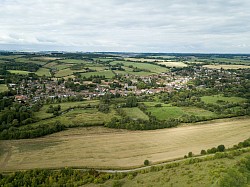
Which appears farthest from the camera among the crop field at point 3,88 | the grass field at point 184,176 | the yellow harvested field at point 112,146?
the crop field at point 3,88

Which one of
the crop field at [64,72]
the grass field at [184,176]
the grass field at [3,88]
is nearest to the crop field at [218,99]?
the grass field at [184,176]

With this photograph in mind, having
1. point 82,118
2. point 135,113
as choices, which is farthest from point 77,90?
point 82,118

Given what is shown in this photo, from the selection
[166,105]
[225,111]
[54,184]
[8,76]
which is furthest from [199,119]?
[8,76]

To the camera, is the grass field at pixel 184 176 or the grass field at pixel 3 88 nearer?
the grass field at pixel 184 176

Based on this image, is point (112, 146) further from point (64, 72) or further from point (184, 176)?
point (64, 72)

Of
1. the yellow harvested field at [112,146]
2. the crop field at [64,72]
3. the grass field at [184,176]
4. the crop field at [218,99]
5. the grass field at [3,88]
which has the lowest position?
the yellow harvested field at [112,146]

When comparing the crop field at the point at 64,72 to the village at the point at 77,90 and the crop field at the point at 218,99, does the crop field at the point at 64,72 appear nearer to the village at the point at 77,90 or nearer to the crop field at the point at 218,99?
the village at the point at 77,90
